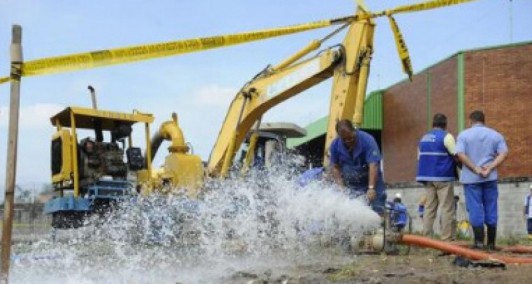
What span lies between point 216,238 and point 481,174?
3.11 m

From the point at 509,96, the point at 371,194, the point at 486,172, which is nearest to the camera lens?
the point at 486,172

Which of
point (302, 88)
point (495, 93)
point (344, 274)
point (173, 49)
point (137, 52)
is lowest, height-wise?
point (344, 274)

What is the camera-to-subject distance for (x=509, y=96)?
21656 mm

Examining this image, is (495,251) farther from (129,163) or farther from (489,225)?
(129,163)

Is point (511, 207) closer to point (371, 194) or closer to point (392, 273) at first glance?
point (371, 194)

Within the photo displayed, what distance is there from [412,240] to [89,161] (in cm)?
527

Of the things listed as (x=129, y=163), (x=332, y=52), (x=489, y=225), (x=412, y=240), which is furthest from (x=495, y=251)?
(x=129, y=163)

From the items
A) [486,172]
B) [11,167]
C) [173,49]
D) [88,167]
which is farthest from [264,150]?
[11,167]

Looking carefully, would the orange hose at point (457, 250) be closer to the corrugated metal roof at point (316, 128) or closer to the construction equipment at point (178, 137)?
the construction equipment at point (178, 137)

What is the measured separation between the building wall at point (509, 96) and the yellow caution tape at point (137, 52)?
14.5m

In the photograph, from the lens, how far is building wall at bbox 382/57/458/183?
2366cm

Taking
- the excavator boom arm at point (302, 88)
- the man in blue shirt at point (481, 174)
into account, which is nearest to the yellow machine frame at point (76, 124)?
the excavator boom arm at point (302, 88)

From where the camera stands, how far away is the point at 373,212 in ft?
23.9

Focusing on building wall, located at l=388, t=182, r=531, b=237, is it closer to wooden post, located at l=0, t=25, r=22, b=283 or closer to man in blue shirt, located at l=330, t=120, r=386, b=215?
man in blue shirt, located at l=330, t=120, r=386, b=215
